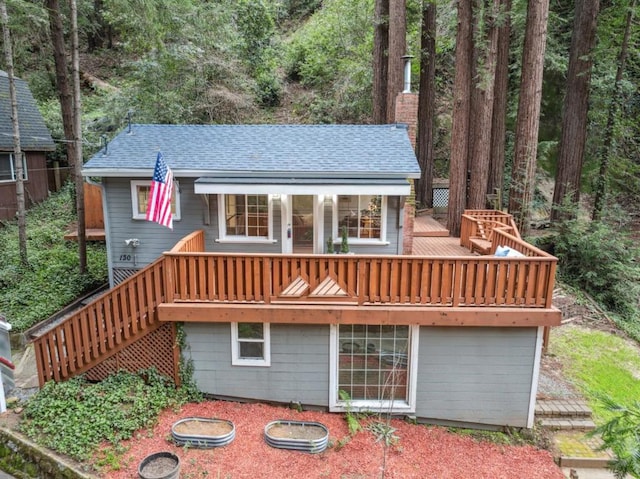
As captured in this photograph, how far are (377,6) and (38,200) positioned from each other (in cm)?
1465

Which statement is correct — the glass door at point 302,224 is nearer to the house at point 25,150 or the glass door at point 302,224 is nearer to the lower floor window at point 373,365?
the lower floor window at point 373,365

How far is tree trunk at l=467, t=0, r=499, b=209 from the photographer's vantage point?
11.4 meters

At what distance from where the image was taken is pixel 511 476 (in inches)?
224

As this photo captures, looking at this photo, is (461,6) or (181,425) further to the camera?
(461,6)

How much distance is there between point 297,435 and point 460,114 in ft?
33.4

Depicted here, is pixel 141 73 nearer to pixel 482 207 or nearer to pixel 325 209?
pixel 325 209

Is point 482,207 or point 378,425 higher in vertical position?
point 482,207

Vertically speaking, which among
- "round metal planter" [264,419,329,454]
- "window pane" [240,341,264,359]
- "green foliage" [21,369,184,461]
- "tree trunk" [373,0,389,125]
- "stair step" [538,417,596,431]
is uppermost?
"tree trunk" [373,0,389,125]

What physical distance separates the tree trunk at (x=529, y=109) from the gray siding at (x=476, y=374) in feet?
22.2

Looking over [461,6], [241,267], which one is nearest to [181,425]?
[241,267]

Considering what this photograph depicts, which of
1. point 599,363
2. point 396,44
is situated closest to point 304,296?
point 599,363

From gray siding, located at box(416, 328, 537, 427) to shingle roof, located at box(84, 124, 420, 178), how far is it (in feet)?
11.0

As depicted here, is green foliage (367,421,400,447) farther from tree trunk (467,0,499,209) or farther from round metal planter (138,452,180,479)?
tree trunk (467,0,499,209)

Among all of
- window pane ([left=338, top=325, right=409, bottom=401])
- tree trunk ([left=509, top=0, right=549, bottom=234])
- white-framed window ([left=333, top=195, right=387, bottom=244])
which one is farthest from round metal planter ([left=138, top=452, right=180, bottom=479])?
tree trunk ([left=509, top=0, right=549, bottom=234])
